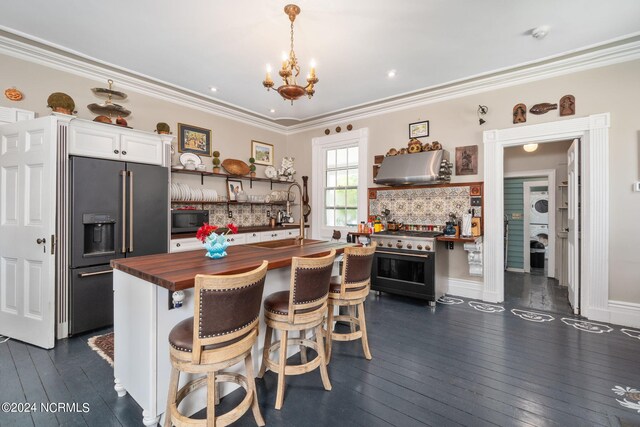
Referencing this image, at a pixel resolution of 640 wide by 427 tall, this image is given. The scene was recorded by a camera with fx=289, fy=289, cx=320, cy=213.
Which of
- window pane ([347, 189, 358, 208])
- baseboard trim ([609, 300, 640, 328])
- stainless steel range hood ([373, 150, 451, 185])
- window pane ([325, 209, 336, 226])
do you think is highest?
stainless steel range hood ([373, 150, 451, 185])

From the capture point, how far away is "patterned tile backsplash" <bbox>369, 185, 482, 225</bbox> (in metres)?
4.19

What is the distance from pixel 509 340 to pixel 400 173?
7.99 feet

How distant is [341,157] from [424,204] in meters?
1.84

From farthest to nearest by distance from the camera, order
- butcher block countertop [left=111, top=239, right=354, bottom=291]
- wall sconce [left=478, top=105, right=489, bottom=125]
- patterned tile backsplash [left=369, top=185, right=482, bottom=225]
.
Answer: patterned tile backsplash [left=369, top=185, right=482, bottom=225], wall sconce [left=478, top=105, right=489, bottom=125], butcher block countertop [left=111, top=239, right=354, bottom=291]

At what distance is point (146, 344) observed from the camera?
1.70 meters

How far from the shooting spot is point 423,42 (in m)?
3.05

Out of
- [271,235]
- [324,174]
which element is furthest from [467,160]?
[271,235]

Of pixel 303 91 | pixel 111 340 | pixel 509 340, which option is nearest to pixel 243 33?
pixel 303 91

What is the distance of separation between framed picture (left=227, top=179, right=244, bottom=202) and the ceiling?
1698 millimetres

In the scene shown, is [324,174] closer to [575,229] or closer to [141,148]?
[141,148]

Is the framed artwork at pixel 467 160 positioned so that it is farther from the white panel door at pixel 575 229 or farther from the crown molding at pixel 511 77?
the white panel door at pixel 575 229

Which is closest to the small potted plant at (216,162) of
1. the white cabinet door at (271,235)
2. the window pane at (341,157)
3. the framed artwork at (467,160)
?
the white cabinet door at (271,235)

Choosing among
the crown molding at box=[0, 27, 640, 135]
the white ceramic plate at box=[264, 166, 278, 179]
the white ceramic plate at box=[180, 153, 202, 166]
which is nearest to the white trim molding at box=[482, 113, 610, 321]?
the crown molding at box=[0, 27, 640, 135]

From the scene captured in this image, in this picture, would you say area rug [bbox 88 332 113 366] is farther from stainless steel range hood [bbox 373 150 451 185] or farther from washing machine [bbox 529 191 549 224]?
washing machine [bbox 529 191 549 224]
